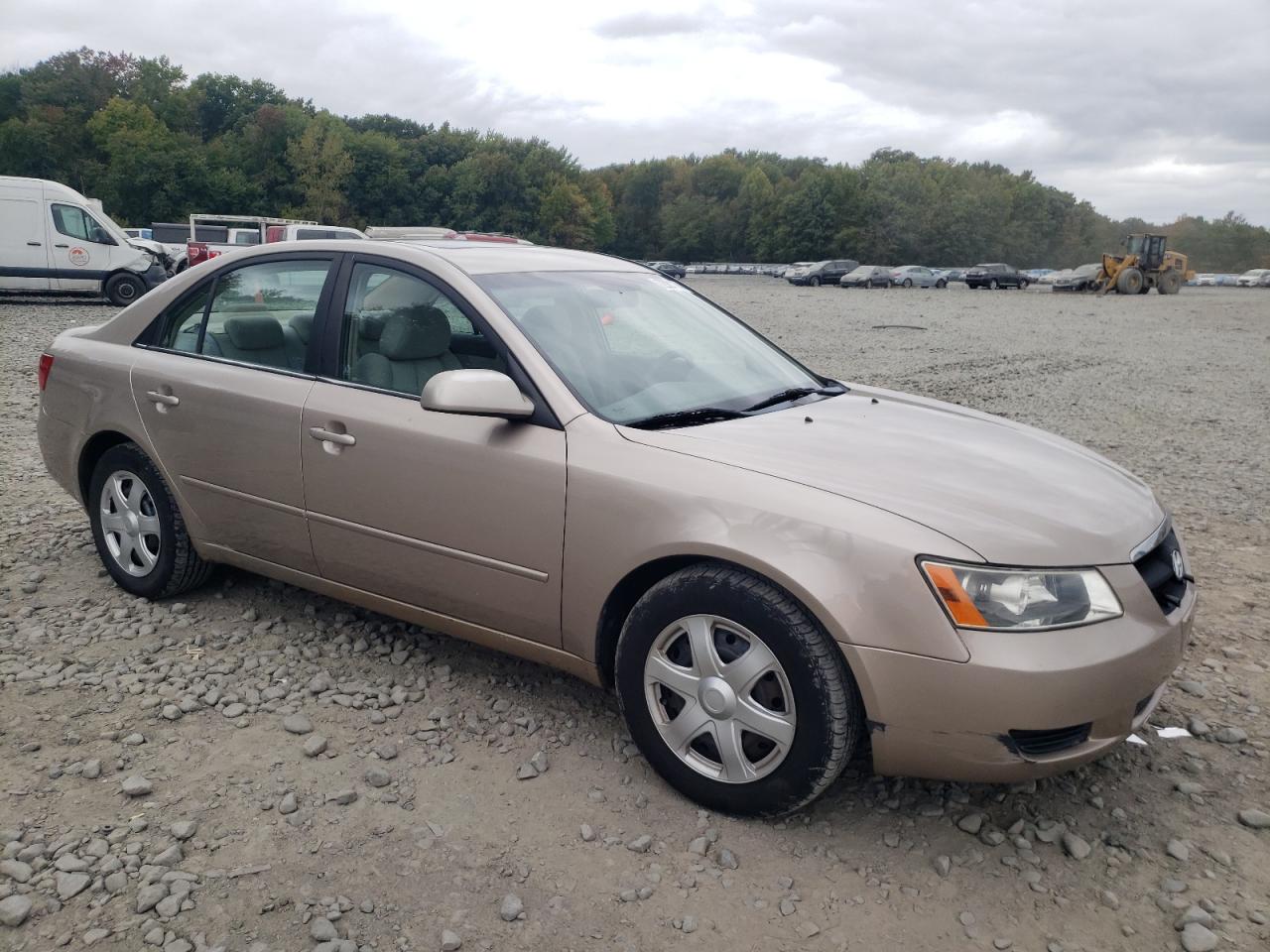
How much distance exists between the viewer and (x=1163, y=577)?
111 inches

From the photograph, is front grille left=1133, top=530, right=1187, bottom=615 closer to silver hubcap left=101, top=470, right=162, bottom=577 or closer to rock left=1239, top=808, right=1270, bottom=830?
rock left=1239, top=808, right=1270, bottom=830

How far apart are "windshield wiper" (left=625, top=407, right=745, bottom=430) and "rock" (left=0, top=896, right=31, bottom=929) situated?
1998 mm

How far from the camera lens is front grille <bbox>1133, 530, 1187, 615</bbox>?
2748mm

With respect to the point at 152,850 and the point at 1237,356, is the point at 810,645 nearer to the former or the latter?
the point at 152,850

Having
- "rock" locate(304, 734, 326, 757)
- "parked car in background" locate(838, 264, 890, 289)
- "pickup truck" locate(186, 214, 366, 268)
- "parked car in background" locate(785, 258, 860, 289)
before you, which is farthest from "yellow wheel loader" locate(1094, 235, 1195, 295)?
"rock" locate(304, 734, 326, 757)

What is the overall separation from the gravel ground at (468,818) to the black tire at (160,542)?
11cm

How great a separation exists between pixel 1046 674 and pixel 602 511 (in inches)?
49.6

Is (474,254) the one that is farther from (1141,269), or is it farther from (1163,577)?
(1141,269)

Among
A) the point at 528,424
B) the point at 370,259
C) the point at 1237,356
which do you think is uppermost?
the point at 370,259

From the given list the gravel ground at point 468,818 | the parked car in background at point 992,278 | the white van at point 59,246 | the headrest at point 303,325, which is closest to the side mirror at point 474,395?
the headrest at point 303,325

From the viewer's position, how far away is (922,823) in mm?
2896

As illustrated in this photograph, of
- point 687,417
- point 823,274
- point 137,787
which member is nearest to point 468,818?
point 137,787

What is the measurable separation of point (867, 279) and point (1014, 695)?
48429mm

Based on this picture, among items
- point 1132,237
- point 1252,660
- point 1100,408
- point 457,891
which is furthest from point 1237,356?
point 1132,237
